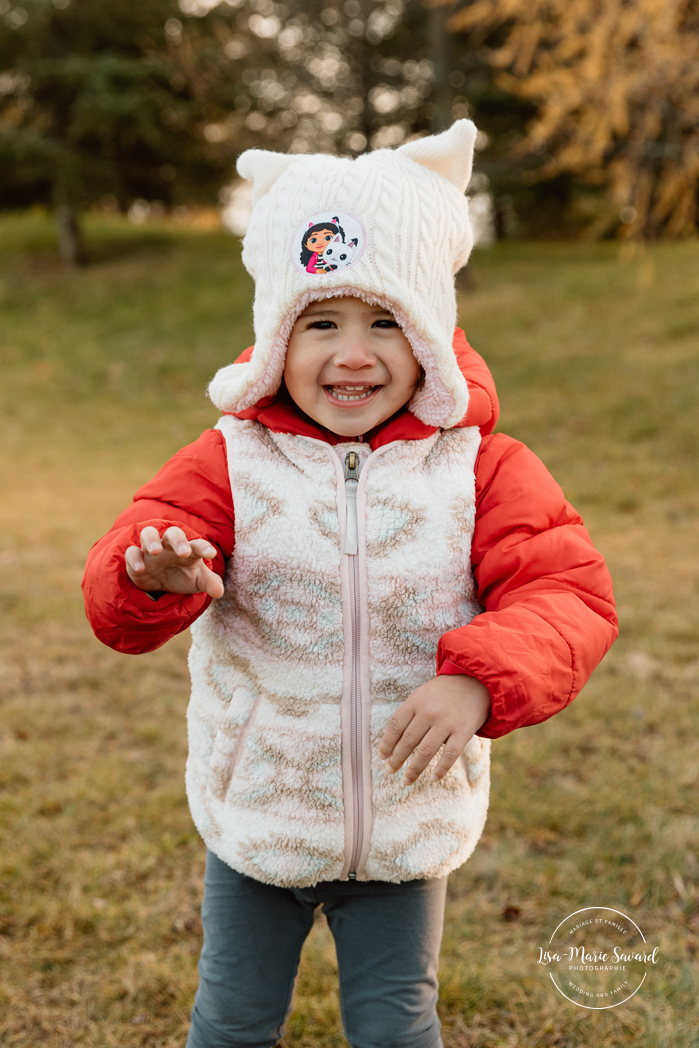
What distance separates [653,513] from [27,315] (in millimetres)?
11029

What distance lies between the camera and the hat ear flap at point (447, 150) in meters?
1.77

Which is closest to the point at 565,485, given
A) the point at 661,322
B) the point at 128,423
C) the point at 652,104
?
the point at 652,104

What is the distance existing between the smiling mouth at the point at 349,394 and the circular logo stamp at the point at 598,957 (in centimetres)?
163

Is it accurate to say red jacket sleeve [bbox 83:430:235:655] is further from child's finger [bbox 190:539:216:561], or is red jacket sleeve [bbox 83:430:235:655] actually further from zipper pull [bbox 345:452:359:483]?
zipper pull [bbox 345:452:359:483]

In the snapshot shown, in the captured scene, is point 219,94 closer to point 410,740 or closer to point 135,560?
point 135,560

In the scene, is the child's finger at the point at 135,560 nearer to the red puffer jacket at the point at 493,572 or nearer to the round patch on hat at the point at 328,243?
the red puffer jacket at the point at 493,572

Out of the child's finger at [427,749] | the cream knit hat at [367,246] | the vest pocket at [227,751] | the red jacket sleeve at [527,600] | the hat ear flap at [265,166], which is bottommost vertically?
the vest pocket at [227,751]

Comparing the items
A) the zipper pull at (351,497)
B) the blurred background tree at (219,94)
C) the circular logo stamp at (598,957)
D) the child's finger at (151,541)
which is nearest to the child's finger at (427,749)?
the zipper pull at (351,497)

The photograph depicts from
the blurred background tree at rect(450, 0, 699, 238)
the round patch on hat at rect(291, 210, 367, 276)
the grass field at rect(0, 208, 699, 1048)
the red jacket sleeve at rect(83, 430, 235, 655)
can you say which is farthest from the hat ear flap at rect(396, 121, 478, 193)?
the blurred background tree at rect(450, 0, 699, 238)

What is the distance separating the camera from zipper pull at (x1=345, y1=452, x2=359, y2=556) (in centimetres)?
168

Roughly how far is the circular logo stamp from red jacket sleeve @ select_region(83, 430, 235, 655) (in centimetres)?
147

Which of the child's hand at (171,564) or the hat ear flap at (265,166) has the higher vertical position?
the hat ear flap at (265,166)

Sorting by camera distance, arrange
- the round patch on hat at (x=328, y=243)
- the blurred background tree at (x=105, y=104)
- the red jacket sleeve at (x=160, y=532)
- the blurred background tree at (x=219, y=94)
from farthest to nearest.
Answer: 1. the blurred background tree at (x=105, y=104)
2. the blurred background tree at (x=219, y=94)
3. the round patch on hat at (x=328, y=243)
4. the red jacket sleeve at (x=160, y=532)

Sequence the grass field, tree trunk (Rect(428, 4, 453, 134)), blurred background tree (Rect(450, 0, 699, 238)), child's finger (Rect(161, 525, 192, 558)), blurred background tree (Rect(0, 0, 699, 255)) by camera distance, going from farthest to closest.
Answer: blurred background tree (Rect(0, 0, 699, 255)) → tree trunk (Rect(428, 4, 453, 134)) → blurred background tree (Rect(450, 0, 699, 238)) → the grass field → child's finger (Rect(161, 525, 192, 558))
